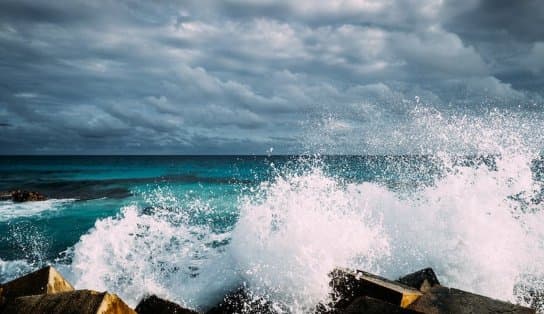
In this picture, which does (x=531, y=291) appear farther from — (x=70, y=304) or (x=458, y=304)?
(x=70, y=304)

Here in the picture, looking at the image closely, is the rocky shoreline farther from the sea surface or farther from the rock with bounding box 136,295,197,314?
the sea surface

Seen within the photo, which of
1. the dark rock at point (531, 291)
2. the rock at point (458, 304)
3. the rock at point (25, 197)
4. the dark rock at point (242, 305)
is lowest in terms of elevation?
the rock at point (25, 197)

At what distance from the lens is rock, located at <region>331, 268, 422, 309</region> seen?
156 inches

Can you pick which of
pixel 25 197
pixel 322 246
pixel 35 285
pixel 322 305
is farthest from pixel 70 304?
pixel 25 197

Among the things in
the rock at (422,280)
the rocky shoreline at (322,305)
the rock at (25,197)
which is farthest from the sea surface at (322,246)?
the rock at (25,197)

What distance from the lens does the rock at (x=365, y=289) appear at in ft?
13.0

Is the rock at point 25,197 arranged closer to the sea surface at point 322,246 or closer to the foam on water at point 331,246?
the sea surface at point 322,246

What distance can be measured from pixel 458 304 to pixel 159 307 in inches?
136

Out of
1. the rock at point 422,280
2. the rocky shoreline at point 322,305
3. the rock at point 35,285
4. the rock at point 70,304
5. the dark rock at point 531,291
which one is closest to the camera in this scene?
the rock at point 70,304

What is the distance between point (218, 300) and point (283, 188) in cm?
291

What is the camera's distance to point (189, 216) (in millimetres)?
14695

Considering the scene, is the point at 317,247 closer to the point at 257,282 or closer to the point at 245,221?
the point at 257,282

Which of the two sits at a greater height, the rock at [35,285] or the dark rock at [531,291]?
the rock at [35,285]

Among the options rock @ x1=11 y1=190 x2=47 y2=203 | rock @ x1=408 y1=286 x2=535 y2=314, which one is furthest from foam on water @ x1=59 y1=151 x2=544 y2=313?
rock @ x1=11 y1=190 x2=47 y2=203
